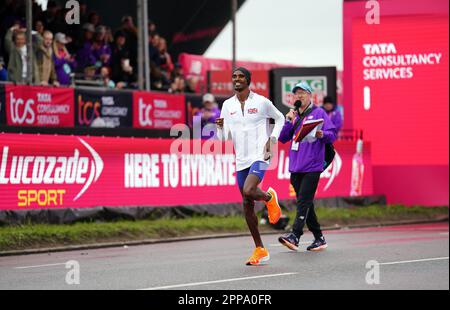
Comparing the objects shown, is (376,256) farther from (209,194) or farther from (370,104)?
(370,104)

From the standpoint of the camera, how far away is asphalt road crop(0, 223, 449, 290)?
1126 centimetres

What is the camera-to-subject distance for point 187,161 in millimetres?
21359

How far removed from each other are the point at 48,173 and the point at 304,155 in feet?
18.6

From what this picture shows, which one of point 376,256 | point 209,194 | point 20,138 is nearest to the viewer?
point 376,256

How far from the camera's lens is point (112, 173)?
19.8 m

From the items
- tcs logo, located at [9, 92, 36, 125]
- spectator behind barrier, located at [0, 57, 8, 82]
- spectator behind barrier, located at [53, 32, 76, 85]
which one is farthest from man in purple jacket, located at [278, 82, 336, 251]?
spectator behind barrier, located at [53, 32, 76, 85]

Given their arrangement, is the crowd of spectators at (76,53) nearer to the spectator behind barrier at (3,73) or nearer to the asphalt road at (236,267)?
the spectator behind barrier at (3,73)

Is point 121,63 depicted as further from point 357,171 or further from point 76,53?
point 357,171

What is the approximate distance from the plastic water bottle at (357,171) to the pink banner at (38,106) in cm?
706

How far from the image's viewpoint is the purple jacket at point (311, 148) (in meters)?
14.2

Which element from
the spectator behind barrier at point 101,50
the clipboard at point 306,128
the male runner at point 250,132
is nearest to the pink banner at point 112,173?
the spectator behind barrier at point 101,50

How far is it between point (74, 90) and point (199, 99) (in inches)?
183

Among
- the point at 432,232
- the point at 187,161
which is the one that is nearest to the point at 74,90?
the point at 187,161

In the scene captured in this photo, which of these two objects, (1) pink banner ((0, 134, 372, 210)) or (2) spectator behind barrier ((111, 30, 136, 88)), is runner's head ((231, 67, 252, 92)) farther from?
(2) spectator behind barrier ((111, 30, 136, 88))
